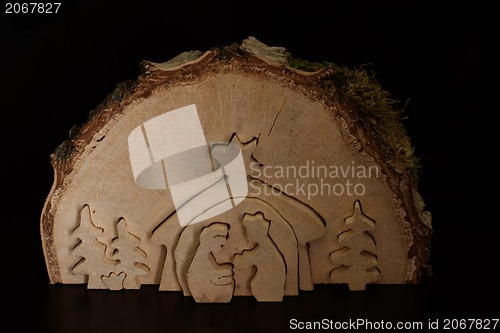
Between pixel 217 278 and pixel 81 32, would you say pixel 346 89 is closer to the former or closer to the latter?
pixel 217 278

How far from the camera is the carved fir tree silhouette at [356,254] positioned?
103 inches

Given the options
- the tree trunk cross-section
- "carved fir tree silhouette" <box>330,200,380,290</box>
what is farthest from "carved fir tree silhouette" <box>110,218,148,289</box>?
"carved fir tree silhouette" <box>330,200,380,290</box>

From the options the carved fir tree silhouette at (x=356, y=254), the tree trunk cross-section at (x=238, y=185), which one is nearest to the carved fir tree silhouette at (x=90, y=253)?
the tree trunk cross-section at (x=238, y=185)

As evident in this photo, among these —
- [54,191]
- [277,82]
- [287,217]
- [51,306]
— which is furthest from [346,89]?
[51,306]

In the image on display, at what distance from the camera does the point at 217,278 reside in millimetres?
2600

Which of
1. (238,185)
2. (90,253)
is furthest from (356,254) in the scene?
(90,253)

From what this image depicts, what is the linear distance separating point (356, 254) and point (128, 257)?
82cm

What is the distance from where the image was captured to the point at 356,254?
2.64m

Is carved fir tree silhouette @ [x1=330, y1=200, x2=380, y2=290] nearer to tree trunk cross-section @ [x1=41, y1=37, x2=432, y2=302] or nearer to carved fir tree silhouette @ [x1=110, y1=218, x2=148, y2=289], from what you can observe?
tree trunk cross-section @ [x1=41, y1=37, x2=432, y2=302]

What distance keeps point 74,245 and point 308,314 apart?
0.89 meters

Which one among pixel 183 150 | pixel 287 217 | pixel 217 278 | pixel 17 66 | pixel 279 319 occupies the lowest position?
pixel 279 319

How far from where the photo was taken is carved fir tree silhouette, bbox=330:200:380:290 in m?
2.60

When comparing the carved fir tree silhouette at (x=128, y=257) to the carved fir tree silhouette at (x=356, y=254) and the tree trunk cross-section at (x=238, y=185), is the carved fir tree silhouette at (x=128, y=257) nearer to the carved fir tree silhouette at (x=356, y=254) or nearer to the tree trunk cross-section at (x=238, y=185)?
the tree trunk cross-section at (x=238, y=185)

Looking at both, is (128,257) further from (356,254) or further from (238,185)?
(356,254)
